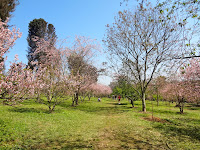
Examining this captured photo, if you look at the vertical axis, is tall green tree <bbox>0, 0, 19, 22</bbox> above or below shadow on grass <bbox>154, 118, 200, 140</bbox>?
above

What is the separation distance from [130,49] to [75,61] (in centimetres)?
1128

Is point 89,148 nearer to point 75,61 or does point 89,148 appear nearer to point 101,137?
point 101,137

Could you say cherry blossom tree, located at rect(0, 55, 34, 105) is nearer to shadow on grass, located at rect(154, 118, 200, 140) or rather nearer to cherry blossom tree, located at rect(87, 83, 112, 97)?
shadow on grass, located at rect(154, 118, 200, 140)

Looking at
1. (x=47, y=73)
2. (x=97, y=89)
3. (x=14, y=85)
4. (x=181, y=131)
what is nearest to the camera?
(x=14, y=85)

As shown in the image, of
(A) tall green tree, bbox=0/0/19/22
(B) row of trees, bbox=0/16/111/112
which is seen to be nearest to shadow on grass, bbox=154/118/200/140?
(B) row of trees, bbox=0/16/111/112

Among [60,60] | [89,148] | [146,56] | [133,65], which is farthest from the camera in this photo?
[60,60]

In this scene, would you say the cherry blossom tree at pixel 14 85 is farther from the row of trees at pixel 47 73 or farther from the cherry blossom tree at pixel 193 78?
the cherry blossom tree at pixel 193 78

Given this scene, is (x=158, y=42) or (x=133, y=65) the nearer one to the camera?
(x=158, y=42)

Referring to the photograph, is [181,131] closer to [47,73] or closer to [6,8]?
[47,73]

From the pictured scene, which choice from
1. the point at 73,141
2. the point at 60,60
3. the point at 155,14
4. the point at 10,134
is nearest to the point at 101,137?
the point at 73,141

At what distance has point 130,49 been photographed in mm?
21266

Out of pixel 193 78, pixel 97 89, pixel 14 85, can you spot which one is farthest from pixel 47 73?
pixel 97 89

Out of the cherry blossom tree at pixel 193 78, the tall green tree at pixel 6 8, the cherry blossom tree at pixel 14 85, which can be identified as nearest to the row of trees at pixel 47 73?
the cherry blossom tree at pixel 14 85

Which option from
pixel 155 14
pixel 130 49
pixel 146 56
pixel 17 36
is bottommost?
pixel 17 36
